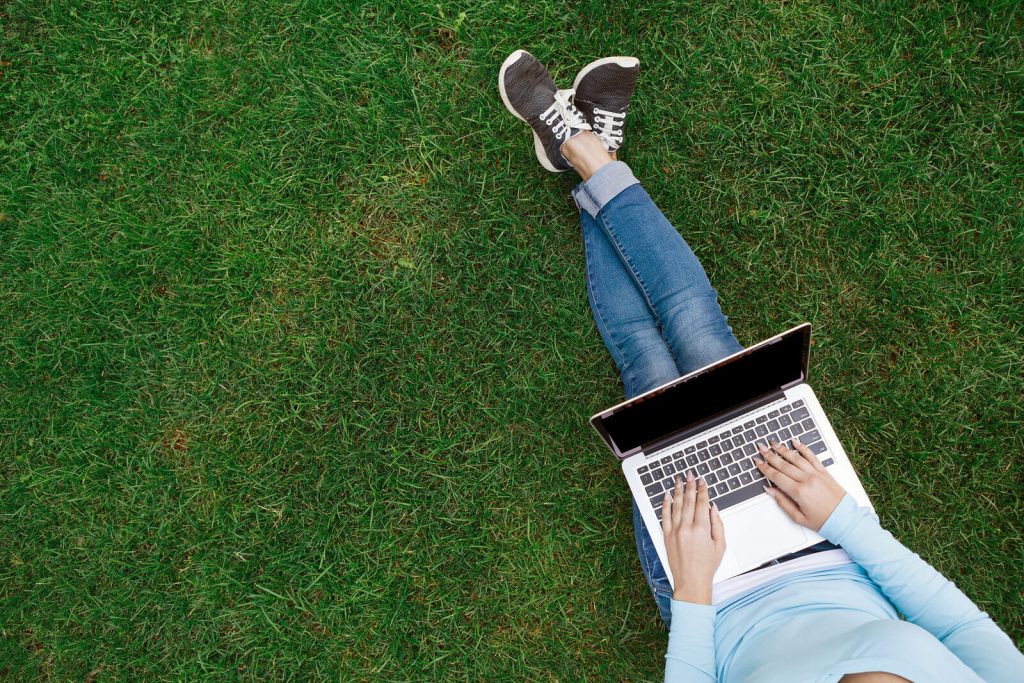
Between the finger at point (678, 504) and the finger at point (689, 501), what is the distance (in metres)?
0.02

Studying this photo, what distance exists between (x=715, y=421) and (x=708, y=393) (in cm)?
19

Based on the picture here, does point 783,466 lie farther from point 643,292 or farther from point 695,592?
point 643,292

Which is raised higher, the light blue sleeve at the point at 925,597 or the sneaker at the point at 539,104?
the sneaker at the point at 539,104

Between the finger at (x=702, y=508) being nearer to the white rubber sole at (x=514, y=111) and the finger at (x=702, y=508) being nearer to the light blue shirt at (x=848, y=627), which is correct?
the light blue shirt at (x=848, y=627)

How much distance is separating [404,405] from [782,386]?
1.70 meters

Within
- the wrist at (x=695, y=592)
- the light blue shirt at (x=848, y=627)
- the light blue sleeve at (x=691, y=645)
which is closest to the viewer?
the light blue shirt at (x=848, y=627)

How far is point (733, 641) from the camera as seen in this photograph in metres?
2.18

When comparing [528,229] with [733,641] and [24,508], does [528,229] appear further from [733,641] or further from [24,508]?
[24,508]

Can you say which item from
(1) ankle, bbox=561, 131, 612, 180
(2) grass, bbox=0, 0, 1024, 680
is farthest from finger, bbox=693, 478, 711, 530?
(1) ankle, bbox=561, 131, 612, 180

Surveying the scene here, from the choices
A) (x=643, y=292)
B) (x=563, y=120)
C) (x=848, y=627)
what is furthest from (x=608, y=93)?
(x=848, y=627)

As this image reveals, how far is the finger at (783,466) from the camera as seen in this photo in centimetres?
237

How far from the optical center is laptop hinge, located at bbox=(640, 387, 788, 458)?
2449mm

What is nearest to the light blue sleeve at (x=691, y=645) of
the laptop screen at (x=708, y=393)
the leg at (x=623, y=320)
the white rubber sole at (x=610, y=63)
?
the laptop screen at (x=708, y=393)

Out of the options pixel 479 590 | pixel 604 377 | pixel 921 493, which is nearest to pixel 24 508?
pixel 479 590
